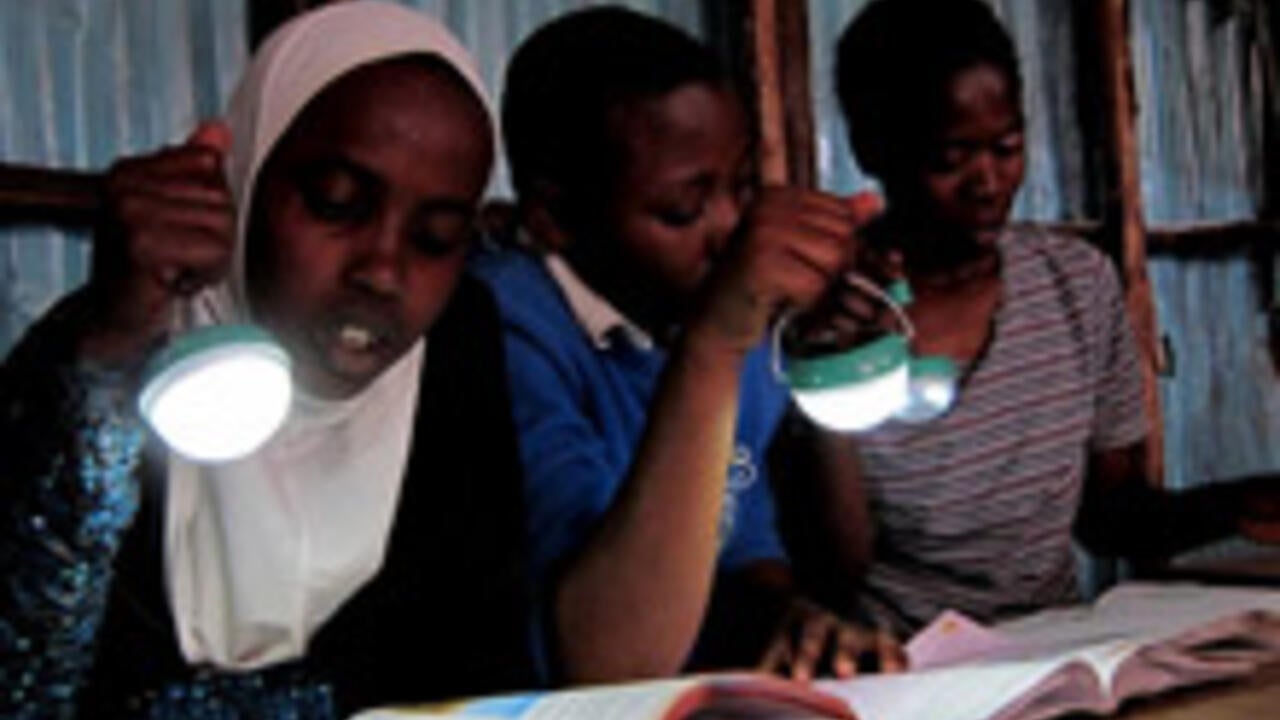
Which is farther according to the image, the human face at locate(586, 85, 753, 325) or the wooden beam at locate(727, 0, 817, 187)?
the wooden beam at locate(727, 0, 817, 187)

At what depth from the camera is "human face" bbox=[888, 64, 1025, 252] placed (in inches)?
81.7

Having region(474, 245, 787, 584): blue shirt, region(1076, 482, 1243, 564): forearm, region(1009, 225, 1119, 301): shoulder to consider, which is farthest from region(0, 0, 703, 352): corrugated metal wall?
region(1076, 482, 1243, 564): forearm

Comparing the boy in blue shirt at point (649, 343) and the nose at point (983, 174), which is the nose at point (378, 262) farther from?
the nose at point (983, 174)

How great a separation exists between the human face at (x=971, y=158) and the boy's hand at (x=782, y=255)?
30.2 inches

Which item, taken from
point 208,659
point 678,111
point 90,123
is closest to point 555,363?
point 678,111

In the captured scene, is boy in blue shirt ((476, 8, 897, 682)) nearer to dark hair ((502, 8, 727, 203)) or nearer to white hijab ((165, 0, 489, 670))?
dark hair ((502, 8, 727, 203))

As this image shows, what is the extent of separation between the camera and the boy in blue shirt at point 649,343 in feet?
4.59

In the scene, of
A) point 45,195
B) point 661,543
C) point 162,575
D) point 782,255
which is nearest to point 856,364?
point 782,255

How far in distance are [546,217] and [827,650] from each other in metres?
0.74

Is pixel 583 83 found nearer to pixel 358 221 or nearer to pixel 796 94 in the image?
pixel 358 221

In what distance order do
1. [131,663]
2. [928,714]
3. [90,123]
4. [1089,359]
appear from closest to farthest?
1. [928,714]
2. [131,663]
3. [90,123]
4. [1089,359]

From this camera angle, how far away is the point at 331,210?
1414 mm

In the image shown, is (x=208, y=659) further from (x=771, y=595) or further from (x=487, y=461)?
(x=771, y=595)

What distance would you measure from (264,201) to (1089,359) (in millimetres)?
1440
